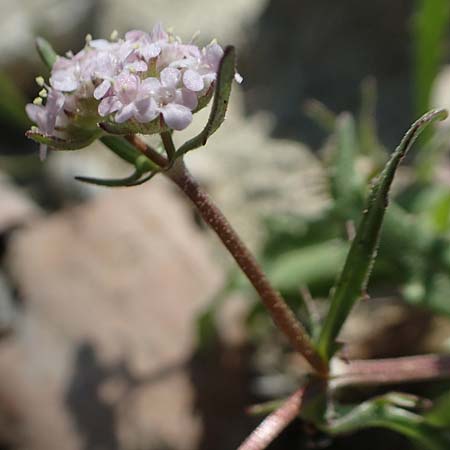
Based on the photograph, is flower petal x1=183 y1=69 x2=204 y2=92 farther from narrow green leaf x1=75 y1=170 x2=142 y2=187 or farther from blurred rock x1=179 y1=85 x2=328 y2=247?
blurred rock x1=179 y1=85 x2=328 y2=247

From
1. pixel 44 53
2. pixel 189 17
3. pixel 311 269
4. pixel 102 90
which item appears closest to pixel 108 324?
pixel 311 269

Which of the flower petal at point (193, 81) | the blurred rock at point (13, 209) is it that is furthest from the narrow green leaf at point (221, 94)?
the blurred rock at point (13, 209)

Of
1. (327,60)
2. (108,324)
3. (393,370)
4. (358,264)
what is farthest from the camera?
(327,60)

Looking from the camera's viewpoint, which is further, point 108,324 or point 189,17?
point 189,17

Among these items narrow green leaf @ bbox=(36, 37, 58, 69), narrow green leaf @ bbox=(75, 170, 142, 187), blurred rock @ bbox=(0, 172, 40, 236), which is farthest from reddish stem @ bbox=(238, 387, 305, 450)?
blurred rock @ bbox=(0, 172, 40, 236)

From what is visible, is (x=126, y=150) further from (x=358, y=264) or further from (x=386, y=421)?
(x=386, y=421)

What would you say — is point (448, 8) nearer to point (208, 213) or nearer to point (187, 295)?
point (187, 295)

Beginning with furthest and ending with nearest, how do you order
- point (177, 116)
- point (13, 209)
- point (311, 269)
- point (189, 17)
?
point (189, 17) → point (13, 209) → point (311, 269) → point (177, 116)
